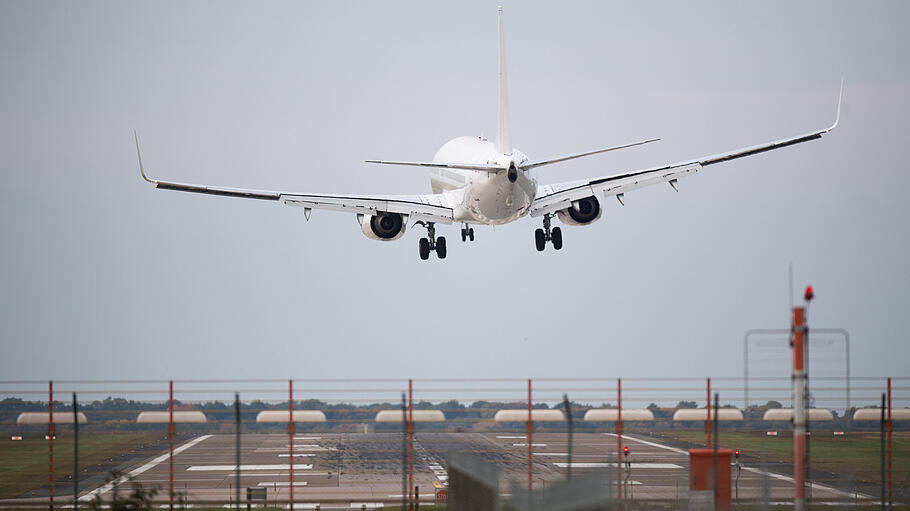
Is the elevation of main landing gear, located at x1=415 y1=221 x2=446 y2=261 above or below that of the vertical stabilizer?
below

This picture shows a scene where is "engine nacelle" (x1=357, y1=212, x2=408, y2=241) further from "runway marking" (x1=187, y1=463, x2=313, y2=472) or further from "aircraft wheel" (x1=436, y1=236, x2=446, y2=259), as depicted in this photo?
"runway marking" (x1=187, y1=463, x2=313, y2=472)

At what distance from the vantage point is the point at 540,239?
61.5 m

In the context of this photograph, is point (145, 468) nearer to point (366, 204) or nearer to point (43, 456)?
point (43, 456)

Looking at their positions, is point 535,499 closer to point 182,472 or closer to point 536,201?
point 182,472

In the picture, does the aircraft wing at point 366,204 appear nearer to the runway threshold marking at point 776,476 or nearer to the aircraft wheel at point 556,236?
the aircraft wheel at point 556,236

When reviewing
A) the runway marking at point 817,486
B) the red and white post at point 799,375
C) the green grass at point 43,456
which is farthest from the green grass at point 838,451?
the green grass at point 43,456

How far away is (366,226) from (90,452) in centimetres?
1859

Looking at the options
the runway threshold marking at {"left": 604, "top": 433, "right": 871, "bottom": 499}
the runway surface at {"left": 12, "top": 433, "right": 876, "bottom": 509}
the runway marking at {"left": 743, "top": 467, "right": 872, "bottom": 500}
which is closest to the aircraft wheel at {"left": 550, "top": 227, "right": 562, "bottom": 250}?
the runway surface at {"left": 12, "top": 433, "right": 876, "bottom": 509}

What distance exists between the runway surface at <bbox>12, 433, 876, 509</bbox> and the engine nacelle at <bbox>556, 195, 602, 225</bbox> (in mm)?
12173

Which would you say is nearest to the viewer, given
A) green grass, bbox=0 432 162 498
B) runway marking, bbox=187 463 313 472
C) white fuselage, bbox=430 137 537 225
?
green grass, bbox=0 432 162 498

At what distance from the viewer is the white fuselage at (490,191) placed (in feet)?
173

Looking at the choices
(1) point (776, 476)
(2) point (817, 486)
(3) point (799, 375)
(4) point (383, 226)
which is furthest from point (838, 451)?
(3) point (799, 375)

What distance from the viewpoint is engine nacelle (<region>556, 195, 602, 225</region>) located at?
6125 cm

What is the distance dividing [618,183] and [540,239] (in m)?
5.35
